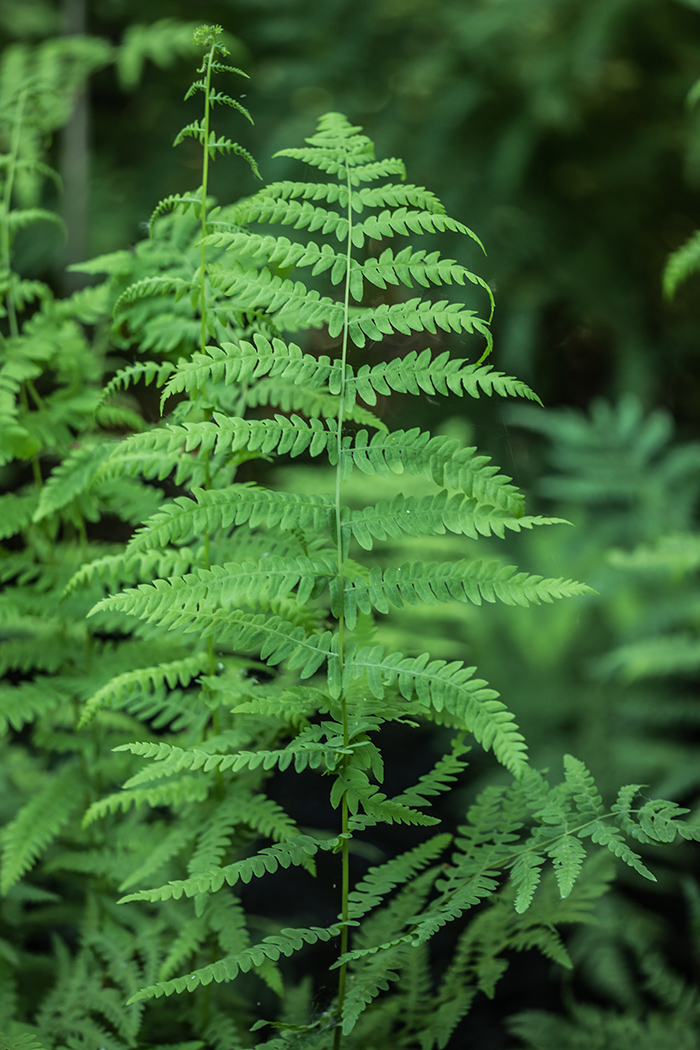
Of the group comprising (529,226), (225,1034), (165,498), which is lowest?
(225,1034)

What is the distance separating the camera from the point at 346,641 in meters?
0.87

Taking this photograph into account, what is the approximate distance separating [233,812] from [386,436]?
0.48m

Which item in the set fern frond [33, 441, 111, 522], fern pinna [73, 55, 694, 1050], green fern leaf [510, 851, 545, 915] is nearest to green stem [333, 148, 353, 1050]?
fern pinna [73, 55, 694, 1050]

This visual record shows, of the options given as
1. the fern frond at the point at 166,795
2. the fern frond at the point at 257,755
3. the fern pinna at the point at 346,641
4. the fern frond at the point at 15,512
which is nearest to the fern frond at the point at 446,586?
the fern pinna at the point at 346,641

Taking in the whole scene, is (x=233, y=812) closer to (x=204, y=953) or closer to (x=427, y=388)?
(x=204, y=953)

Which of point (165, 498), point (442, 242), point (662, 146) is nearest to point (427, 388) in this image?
point (165, 498)

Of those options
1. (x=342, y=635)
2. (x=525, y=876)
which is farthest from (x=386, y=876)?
(x=342, y=635)

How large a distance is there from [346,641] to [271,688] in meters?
0.10

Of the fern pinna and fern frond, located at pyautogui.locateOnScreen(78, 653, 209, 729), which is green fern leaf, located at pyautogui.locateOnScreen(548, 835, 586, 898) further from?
fern frond, located at pyautogui.locateOnScreen(78, 653, 209, 729)

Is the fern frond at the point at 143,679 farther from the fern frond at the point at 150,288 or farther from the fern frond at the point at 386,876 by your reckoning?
the fern frond at the point at 150,288

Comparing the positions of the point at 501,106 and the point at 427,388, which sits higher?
the point at 501,106

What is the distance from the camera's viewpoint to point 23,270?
2.61 meters

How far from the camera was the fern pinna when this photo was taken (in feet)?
2.40

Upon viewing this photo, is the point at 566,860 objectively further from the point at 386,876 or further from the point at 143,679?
the point at 143,679
